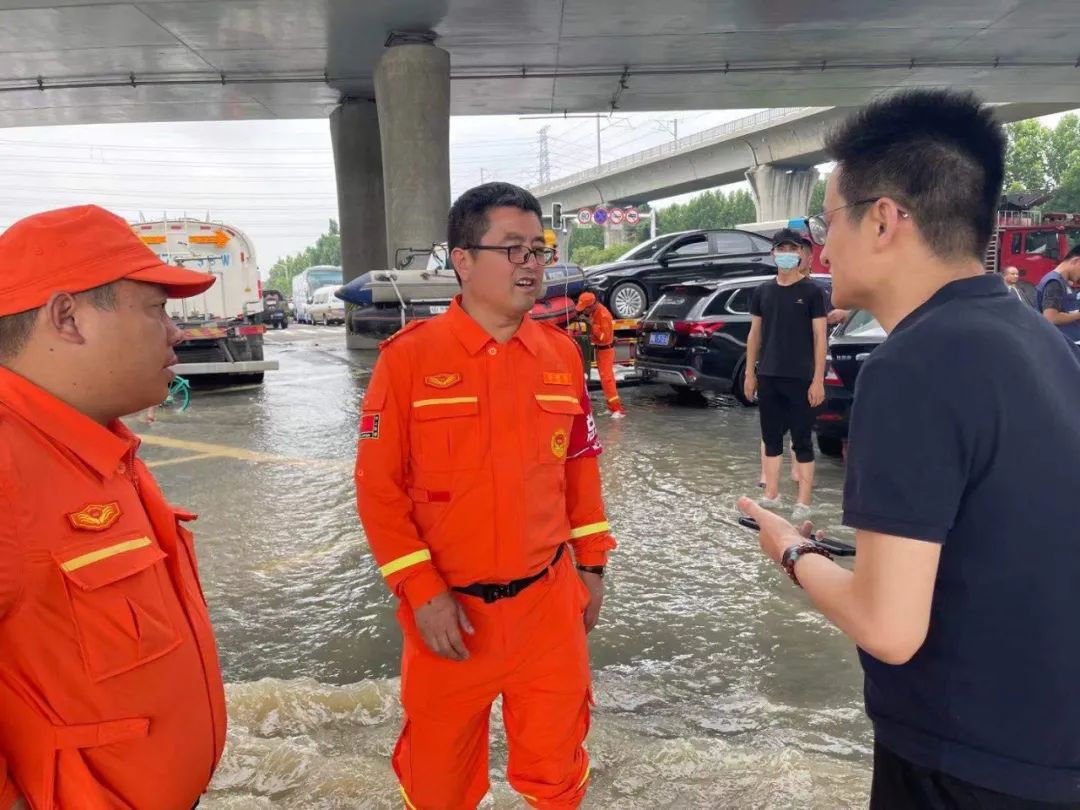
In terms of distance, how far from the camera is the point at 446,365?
2.07 m

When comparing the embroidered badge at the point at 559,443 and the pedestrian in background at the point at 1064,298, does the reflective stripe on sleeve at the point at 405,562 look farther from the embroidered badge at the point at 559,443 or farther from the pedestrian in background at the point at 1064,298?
the pedestrian in background at the point at 1064,298

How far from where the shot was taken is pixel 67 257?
130cm

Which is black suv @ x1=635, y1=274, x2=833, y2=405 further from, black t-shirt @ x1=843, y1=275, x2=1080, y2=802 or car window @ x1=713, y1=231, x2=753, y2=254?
black t-shirt @ x1=843, y1=275, x2=1080, y2=802

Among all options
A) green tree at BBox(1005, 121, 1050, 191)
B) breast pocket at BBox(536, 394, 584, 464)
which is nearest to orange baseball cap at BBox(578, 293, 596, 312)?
breast pocket at BBox(536, 394, 584, 464)

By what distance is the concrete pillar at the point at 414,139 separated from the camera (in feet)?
47.4

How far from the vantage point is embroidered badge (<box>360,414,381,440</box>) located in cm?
203

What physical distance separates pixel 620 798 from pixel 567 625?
823 mm

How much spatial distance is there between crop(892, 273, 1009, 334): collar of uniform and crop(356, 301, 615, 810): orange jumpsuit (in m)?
1.08

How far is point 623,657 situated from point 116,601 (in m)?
2.57

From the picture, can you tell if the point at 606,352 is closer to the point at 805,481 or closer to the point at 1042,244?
the point at 805,481

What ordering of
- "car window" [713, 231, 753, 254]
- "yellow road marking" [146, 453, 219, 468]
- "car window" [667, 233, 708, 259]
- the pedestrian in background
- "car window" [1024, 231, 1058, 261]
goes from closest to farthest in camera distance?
the pedestrian in background, "yellow road marking" [146, 453, 219, 468], "car window" [667, 233, 708, 259], "car window" [713, 231, 753, 254], "car window" [1024, 231, 1058, 261]

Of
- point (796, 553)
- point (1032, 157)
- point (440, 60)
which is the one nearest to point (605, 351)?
point (796, 553)

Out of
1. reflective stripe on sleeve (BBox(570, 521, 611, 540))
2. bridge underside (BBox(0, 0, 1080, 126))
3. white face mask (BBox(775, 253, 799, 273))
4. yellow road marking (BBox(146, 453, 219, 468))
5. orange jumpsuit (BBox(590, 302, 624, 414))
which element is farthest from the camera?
bridge underside (BBox(0, 0, 1080, 126))

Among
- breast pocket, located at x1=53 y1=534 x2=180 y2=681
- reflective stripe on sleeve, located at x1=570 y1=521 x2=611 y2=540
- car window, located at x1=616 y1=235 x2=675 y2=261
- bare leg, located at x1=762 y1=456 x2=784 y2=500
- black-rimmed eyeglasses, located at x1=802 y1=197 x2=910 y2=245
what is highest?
car window, located at x1=616 y1=235 x2=675 y2=261
